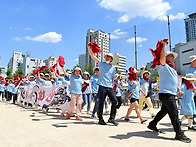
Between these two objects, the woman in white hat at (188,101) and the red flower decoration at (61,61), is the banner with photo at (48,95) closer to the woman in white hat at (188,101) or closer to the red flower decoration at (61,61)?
the red flower decoration at (61,61)

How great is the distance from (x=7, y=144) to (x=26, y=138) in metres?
0.41

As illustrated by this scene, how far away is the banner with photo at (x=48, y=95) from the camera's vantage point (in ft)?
22.7

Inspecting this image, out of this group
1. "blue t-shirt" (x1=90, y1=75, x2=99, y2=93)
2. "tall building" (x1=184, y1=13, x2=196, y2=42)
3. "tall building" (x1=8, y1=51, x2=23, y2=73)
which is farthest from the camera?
"tall building" (x1=8, y1=51, x2=23, y2=73)

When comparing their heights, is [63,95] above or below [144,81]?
below

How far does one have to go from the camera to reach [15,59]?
135250 millimetres

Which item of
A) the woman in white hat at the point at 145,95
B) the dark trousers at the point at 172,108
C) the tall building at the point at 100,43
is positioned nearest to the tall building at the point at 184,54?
the tall building at the point at 100,43

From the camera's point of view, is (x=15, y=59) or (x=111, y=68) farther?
(x=15, y=59)

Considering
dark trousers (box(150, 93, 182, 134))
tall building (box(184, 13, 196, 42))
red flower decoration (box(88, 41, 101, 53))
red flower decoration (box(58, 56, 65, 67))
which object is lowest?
dark trousers (box(150, 93, 182, 134))

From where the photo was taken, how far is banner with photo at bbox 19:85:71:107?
6.93 metres

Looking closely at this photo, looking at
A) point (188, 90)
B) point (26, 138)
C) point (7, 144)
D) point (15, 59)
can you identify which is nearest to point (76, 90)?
point (26, 138)

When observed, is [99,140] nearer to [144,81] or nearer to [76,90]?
[76,90]

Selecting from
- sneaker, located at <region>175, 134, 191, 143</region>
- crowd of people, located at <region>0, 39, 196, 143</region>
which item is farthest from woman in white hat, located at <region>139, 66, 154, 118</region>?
sneaker, located at <region>175, 134, 191, 143</region>

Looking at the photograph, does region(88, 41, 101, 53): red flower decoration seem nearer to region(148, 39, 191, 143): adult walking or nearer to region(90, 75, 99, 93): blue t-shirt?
region(148, 39, 191, 143): adult walking

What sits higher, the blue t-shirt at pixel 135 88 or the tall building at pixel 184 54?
the tall building at pixel 184 54
